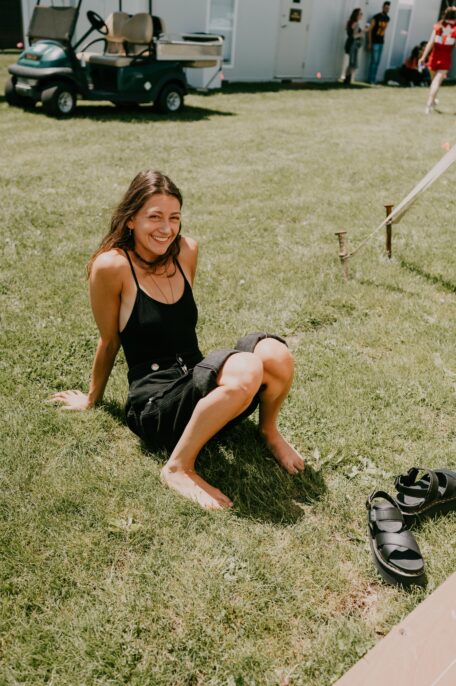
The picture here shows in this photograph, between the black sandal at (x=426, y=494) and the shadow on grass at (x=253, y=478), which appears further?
the shadow on grass at (x=253, y=478)

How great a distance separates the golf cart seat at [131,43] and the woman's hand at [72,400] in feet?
28.8

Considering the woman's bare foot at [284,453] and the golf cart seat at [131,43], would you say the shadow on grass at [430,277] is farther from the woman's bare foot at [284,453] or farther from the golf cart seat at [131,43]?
the golf cart seat at [131,43]

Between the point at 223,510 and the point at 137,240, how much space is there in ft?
4.21

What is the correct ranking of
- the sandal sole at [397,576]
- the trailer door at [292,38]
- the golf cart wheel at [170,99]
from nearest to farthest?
the sandal sole at [397,576]
the golf cart wheel at [170,99]
the trailer door at [292,38]

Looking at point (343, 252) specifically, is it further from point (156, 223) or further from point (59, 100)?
point (59, 100)

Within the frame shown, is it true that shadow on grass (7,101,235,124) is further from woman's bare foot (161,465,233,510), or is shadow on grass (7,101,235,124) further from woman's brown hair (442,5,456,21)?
woman's bare foot (161,465,233,510)

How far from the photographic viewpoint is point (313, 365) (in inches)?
147

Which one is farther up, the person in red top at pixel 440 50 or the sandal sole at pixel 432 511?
the person in red top at pixel 440 50

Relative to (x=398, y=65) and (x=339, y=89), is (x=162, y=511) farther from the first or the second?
(x=398, y=65)

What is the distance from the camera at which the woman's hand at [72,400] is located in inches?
125

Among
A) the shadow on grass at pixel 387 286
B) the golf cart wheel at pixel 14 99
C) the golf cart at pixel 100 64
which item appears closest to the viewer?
the shadow on grass at pixel 387 286

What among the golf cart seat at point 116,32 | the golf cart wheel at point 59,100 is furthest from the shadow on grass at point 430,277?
the golf cart seat at point 116,32

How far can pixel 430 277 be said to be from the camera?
5020 mm

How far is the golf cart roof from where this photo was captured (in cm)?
1025
